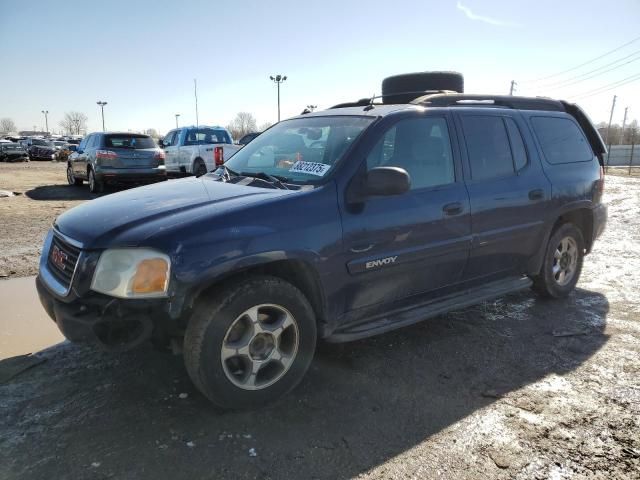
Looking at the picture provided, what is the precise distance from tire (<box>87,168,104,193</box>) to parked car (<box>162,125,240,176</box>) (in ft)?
8.96

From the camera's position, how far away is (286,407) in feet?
9.80

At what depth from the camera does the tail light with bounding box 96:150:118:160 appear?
12.3 metres

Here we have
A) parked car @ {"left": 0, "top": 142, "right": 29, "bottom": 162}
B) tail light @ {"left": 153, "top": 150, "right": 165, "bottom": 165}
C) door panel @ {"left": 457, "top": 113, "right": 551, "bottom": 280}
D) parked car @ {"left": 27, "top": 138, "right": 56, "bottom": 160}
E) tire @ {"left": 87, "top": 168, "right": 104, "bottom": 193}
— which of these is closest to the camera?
door panel @ {"left": 457, "top": 113, "right": 551, "bottom": 280}

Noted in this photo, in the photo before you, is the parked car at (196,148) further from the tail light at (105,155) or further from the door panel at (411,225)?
the door panel at (411,225)

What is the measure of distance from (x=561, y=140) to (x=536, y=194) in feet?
2.90

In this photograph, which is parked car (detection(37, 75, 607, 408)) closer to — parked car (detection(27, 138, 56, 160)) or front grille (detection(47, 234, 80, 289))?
front grille (detection(47, 234, 80, 289))

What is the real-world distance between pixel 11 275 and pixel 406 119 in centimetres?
465

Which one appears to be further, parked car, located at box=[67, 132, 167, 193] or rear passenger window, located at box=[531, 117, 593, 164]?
parked car, located at box=[67, 132, 167, 193]

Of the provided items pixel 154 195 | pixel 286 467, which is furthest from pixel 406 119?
pixel 286 467

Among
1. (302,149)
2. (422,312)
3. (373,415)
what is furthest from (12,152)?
(373,415)

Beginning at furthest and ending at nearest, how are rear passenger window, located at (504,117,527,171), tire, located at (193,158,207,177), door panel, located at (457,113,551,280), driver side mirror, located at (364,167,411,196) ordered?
1. tire, located at (193,158,207,177)
2. rear passenger window, located at (504,117,527,171)
3. door panel, located at (457,113,551,280)
4. driver side mirror, located at (364,167,411,196)

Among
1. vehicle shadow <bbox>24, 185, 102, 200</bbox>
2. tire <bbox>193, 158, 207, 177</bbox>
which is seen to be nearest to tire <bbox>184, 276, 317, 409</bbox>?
vehicle shadow <bbox>24, 185, 102, 200</bbox>

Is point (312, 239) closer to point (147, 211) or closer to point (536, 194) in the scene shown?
point (147, 211)

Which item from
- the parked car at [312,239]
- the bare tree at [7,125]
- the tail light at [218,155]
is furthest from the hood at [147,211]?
the bare tree at [7,125]
